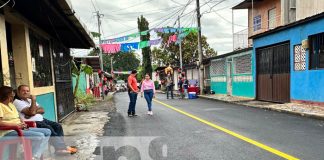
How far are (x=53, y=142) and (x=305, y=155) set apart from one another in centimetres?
429

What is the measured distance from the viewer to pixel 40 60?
9203 millimetres

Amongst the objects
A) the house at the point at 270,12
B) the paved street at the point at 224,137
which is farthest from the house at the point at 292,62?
the paved street at the point at 224,137

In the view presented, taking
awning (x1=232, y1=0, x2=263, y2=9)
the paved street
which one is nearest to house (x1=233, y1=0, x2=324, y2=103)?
the paved street

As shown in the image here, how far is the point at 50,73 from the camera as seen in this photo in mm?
10102

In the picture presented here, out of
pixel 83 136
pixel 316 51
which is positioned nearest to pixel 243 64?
pixel 316 51

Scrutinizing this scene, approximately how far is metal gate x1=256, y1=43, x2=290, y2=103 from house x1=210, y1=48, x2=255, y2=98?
3.00 ft

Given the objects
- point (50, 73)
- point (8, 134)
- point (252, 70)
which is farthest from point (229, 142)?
point (252, 70)

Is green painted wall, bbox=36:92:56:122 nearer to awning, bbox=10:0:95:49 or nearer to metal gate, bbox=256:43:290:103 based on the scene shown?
awning, bbox=10:0:95:49

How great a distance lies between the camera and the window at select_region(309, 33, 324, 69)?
40.4 ft

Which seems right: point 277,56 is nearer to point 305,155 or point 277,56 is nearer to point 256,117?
point 256,117

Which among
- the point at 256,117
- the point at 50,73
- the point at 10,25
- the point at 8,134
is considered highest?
the point at 10,25

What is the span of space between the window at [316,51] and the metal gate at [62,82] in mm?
9261

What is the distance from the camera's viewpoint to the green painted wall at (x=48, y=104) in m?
8.58

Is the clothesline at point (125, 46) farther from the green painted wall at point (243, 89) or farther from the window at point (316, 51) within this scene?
the window at point (316, 51)
